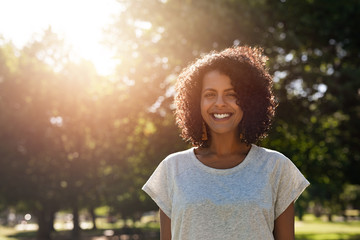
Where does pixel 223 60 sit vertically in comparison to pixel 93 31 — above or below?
below

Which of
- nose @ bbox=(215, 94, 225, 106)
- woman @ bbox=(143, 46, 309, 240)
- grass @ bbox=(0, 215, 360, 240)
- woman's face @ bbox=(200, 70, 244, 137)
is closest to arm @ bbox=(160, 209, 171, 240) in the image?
woman @ bbox=(143, 46, 309, 240)

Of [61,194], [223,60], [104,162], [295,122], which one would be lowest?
[61,194]

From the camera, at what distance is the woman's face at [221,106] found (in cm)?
319

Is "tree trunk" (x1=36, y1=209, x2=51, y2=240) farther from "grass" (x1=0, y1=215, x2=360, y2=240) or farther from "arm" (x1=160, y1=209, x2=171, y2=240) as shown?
"arm" (x1=160, y1=209, x2=171, y2=240)

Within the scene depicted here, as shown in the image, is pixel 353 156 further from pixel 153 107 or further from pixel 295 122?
pixel 153 107

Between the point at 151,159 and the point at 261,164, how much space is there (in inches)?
657

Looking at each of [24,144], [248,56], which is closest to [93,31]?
[24,144]

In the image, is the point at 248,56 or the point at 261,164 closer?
the point at 261,164

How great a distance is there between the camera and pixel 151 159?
1962 cm

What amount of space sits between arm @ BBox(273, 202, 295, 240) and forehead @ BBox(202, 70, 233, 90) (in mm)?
817

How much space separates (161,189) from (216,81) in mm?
752

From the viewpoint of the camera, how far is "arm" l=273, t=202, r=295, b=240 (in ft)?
9.87

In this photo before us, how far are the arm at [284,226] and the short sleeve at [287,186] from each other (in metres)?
0.03

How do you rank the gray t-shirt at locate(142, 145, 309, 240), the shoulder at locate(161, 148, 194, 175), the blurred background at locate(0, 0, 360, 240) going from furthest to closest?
the blurred background at locate(0, 0, 360, 240) → the shoulder at locate(161, 148, 194, 175) → the gray t-shirt at locate(142, 145, 309, 240)
